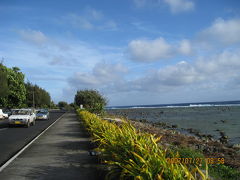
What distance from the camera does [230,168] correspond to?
29.5 ft

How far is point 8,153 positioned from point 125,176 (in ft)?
20.6

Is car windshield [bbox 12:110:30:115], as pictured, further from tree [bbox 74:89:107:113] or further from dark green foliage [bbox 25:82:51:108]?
dark green foliage [bbox 25:82:51:108]

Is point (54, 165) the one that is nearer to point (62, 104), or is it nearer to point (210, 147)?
point (210, 147)

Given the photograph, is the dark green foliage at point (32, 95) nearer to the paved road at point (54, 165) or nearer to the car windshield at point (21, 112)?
the car windshield at point (21, 112)

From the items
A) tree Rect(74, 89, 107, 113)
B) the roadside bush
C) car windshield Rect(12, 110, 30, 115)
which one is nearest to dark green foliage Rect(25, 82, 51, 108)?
tree Rect(74, 89, 107, 113)

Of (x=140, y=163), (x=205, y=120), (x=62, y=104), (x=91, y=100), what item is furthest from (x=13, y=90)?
(x=62, y=104)

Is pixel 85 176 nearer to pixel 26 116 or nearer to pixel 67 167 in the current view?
pixel 67 167

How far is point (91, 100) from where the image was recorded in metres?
36.8

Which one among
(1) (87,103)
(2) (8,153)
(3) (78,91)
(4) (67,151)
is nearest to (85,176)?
(4) (67,151)

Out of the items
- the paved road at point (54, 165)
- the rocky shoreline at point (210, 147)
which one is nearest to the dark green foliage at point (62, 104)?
the rocky shoreline at point (210, 147)

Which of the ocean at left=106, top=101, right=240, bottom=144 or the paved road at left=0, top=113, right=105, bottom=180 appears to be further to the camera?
the ocean at left=106, top=101, right=240, bottom=144

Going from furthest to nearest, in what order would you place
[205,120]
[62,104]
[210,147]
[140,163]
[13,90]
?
[62,104]
[13,90]
[205,120]
[210,147]
[140,163]

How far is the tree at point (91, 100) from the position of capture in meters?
32.2

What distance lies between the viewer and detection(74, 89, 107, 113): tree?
32.2m
